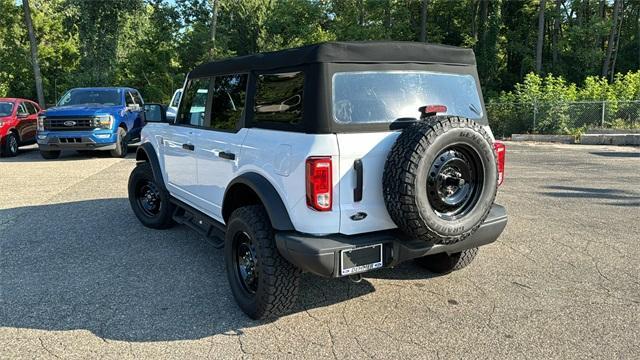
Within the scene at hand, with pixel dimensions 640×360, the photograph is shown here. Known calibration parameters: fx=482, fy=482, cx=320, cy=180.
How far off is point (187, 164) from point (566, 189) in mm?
6440

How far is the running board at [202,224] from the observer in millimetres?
4391

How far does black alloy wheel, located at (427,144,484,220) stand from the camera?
124 inches

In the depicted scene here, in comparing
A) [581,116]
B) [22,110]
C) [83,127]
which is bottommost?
[83,127]

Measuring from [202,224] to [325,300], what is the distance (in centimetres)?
153

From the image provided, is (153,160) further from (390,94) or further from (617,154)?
(617,154)

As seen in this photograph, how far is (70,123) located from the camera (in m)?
11.7

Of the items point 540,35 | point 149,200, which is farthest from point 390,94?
point 540,35

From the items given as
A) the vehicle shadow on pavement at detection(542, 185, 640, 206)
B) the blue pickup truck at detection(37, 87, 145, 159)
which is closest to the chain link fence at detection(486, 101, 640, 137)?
the vehicle shadow on pavement at detection(542, 185, 640, 206)

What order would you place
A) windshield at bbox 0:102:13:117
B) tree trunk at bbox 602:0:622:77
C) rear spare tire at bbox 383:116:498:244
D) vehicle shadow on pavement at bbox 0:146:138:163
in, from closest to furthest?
rear spare tire at bbox 383:116:498:244 < vehicle shadow on pavement at bbox 0:146:138:163 < windshield at bbox 0:102:13:117 < tree trunk at bbox 602:0:622:77

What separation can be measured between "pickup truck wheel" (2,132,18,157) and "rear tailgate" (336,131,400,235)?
42.7ft

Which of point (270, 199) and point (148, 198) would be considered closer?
point (270, 199)

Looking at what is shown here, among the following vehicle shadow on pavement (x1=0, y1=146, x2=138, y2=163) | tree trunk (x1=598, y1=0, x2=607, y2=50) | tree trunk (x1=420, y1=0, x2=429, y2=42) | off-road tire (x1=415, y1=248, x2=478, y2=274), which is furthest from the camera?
tree trunk (x1=420, y1=0, x2=429, y2=42)

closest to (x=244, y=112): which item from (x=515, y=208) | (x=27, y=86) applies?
(x=515, y=208)

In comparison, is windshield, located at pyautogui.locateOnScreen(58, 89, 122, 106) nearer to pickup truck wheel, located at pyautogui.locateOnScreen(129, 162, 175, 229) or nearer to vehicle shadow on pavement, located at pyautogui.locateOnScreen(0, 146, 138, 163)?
vehicle shadow on pavement, located at pyautogui.locateOnScreen(0, 146, 138, 163)
